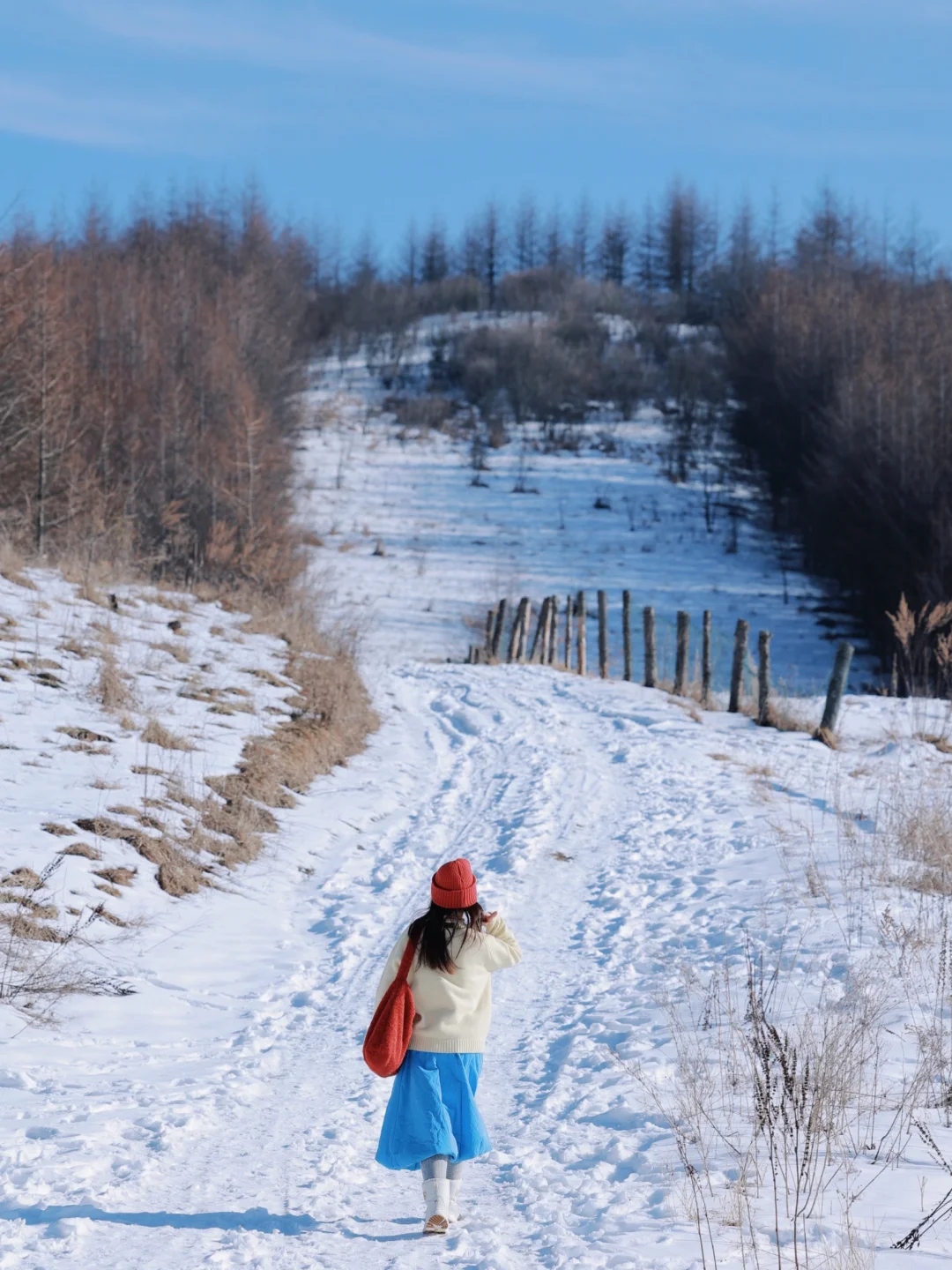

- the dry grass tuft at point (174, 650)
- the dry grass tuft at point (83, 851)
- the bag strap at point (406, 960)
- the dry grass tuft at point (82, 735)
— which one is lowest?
the dry grass tuft at point (83, 851)

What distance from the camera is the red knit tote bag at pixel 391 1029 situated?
153 inches

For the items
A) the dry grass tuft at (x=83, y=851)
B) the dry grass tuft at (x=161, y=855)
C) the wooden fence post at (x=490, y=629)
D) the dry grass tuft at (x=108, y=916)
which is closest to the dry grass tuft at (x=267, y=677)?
the dry grass tuft at (x=161, y=855)

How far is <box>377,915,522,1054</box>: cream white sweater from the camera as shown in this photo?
404 cm

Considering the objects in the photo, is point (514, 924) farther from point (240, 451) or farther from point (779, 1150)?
point (240, 451)

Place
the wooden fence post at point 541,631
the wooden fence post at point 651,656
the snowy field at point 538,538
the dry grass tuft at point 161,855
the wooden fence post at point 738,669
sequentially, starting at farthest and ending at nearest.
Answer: the snowy field at point 538,538, the wooden fence post at point 541,631, the wooden fence post at point 651,656, the wooden fence post at point 738,669, the dry grass tuft at point 161,855

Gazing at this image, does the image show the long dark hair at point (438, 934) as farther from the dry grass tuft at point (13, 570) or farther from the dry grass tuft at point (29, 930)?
the dry grass tuft at point (13, 570)

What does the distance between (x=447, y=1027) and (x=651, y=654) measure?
1696cm

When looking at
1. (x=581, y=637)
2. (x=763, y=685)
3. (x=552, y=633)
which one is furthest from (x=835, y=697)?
(x=552, y=633)

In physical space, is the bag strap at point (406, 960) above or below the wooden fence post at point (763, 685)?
above

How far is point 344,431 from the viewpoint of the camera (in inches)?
2223

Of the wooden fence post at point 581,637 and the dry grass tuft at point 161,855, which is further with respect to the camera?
the wooden fence post at point 581,637

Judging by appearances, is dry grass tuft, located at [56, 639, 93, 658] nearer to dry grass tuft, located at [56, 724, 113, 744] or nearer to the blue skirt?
dry grass tuft, located at [56, 724, 113, 744]

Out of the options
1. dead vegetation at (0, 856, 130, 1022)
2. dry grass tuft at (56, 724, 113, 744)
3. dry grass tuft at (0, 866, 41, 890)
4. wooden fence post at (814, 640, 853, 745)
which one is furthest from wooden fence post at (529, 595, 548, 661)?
dead vegetation at (0, 856, 130, 1022)

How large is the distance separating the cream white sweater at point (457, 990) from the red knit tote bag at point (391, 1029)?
0.05 m
